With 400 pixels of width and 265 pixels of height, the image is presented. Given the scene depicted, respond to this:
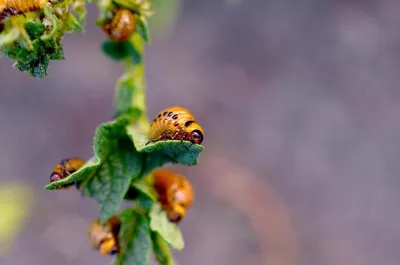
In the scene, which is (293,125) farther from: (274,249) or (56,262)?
(56,262)

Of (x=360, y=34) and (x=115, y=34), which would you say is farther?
(x=360, y=34)

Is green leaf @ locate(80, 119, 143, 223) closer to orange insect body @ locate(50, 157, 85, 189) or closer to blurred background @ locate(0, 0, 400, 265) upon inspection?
orange insect body @ locate(50, 157, 85, 189)

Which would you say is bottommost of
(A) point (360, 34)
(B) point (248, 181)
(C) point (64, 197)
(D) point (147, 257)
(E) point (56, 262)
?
(D) point (147, 257)

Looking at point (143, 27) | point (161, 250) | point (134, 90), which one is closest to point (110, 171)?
point (161, 250)

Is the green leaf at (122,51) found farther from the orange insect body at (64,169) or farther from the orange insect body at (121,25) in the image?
the orange insect body at (64,169)

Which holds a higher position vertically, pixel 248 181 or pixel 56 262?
pixel 248 181

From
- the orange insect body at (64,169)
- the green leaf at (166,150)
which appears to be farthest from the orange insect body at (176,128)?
the orange insect body at (64,169)

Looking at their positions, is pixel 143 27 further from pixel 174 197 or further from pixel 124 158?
pixel 174 197

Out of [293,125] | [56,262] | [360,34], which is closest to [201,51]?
[293,125]
